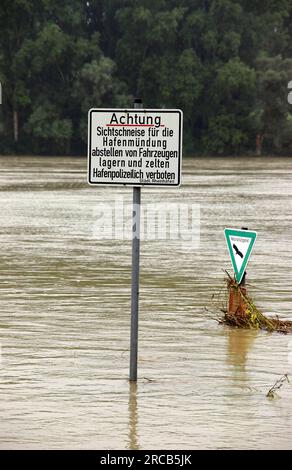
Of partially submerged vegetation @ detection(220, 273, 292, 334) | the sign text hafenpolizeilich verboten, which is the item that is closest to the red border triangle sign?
partially submerged vegetation @ detection(220, 273, 292, 334)

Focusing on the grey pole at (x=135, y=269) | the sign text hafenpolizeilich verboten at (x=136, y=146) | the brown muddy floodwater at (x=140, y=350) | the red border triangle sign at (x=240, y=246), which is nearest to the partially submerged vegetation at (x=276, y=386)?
the brown muddy floodwater at (x=140, y=350)

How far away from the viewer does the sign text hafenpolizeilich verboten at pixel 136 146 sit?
356 inches

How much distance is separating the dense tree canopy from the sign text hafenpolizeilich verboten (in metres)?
85.4

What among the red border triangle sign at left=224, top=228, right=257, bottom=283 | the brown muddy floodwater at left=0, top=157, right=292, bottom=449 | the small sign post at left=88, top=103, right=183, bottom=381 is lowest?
the brown muddy floodwater at left=0, top=157, right=292, bottom=449

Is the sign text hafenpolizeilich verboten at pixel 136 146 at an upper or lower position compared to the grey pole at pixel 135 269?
upper

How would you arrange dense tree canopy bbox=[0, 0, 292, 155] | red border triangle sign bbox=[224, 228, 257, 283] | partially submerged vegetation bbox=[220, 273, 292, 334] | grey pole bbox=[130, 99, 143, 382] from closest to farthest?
1. grey pole bbox=[130, 99, 143, 382]
2. red border triangle sign bbox=[224, 228, 257, 283]
3. partially submerged vegetation bbox=[220, 273, 292, 334]
4. dense tree canopy bbox=[0, 0, 292, 155]

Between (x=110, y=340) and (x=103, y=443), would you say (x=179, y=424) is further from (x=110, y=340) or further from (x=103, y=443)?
(x=110, y=340)

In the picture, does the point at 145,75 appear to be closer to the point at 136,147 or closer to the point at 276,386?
the point at 276,386

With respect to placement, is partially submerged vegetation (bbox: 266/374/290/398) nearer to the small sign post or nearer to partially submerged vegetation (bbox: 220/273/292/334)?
the small sign post

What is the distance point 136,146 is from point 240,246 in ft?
11.0

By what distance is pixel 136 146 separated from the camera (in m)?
9.11

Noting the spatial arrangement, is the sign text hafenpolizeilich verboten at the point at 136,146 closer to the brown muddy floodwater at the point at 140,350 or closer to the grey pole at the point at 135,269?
the grey pole at the point at 135,269

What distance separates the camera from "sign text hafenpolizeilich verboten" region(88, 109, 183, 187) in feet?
29.7

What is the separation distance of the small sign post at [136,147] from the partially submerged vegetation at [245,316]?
3180 millimetres
